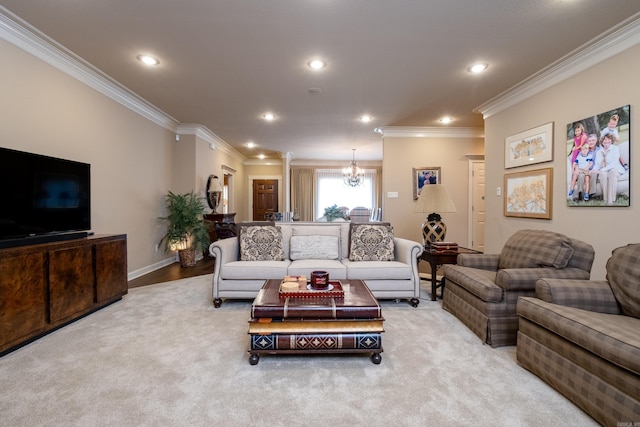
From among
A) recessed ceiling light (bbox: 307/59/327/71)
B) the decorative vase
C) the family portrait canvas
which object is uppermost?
recessed ceiling light (bbox: 307/59/327/71)

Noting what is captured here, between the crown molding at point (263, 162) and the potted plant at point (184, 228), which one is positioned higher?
the crown molding at point (263, 162)

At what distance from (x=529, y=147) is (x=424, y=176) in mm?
2134

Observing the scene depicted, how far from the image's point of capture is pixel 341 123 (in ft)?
17.8

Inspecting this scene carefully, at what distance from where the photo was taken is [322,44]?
2.76 meters

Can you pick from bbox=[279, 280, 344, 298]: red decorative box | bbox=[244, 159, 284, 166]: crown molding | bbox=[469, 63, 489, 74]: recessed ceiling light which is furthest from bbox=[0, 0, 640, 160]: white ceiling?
bbox=[244, 159, 284, 166]: crown molding

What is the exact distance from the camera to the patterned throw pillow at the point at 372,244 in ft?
11.2


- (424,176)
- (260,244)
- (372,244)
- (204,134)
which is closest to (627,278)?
(372,244)

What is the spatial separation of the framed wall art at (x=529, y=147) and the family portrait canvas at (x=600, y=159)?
0.27 meters

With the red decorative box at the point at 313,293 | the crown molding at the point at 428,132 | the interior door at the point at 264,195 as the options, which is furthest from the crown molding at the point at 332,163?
the red decorative box at the point at 313,293

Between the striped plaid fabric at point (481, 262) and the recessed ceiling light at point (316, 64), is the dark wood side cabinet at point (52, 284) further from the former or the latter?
the striped plaid fabric at point (481, 262)

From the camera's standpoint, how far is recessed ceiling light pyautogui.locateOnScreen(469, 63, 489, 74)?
319cm

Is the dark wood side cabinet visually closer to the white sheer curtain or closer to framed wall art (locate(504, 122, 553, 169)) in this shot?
framed wall art (locate(504, 122, 553, 169))

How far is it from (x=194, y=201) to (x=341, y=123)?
299cm

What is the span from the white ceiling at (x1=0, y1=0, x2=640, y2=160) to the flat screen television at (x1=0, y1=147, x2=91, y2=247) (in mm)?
1173
